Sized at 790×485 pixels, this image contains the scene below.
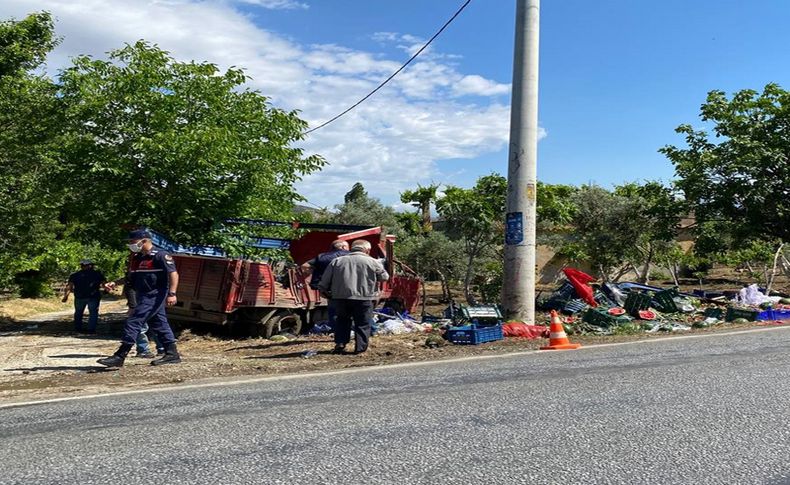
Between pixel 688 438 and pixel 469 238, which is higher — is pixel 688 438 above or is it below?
below

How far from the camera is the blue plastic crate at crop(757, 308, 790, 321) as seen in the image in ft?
43.3

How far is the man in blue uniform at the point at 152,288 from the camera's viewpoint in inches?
327

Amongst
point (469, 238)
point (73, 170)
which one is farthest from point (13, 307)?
point (469, 238)

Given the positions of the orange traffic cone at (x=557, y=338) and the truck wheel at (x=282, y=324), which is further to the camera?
the truck wheel at (x=282, y=324)

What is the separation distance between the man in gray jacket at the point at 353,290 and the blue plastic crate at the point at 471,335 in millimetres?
1557

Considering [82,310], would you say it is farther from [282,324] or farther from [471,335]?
[471,335]

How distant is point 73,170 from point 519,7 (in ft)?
28.7

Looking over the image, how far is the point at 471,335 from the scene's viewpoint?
33.2 ft

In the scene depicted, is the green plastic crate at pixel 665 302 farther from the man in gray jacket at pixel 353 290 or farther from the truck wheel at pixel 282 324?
the man in gray jacket at pixel 353 290

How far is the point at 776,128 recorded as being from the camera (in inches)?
→ 782

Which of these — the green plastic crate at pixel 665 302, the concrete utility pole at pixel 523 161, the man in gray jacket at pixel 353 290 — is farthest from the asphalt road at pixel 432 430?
the green plastic crate at pixel 665 302

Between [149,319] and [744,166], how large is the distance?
1664cm

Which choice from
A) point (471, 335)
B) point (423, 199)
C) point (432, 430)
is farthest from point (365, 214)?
point (432, 430)

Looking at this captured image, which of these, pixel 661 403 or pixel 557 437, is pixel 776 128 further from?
pixel 557 437
